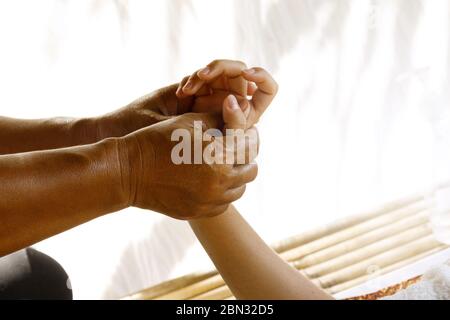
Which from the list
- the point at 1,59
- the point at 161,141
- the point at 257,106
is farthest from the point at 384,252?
the point at 1,59

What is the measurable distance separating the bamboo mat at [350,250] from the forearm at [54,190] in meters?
0.87

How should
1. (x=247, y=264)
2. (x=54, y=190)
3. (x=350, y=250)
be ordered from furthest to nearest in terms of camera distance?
(x=350, y=250)
(x=247, y=264)
(x=54, y=190)

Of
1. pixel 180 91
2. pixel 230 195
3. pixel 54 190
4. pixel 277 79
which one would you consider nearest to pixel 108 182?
pixel 54 190

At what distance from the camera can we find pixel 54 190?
29.4 inches

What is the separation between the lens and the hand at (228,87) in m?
1.03

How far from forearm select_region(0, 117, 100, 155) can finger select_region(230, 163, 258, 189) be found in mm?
322

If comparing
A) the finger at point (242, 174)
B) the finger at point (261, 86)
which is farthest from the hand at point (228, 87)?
the finger at point (242, 174)

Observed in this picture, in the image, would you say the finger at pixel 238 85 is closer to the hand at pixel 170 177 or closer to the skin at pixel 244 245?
the skin at pixel 244 245

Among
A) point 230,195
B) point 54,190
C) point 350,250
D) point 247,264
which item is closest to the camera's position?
point 54,190

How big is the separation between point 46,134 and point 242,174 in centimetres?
41

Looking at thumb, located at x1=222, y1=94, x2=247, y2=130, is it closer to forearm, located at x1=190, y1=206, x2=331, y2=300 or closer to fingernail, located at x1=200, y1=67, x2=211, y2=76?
fingernail, located at x1=200, y1=67, x2=211, y2=76

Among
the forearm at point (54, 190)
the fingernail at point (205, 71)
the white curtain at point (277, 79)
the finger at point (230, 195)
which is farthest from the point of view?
the white curtain at point (277, 79)

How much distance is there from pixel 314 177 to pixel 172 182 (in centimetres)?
97

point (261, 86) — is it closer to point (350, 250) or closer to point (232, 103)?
point (232, 103)
